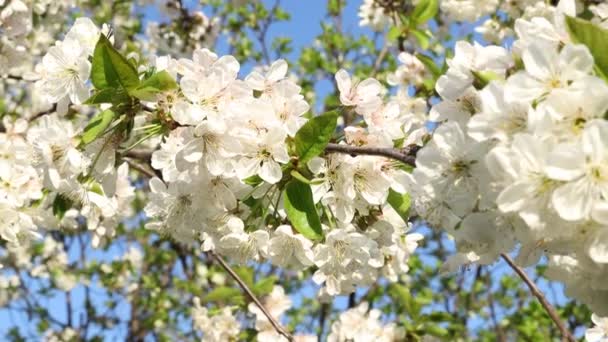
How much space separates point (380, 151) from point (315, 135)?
143 mm

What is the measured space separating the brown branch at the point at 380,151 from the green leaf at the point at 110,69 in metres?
0.45

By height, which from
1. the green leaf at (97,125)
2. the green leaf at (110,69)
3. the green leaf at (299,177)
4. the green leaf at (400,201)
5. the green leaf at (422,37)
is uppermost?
the green leaf at (110,69)

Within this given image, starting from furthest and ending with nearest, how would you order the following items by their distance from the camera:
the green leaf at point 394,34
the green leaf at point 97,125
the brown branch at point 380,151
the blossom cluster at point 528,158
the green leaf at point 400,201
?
1. the green leaf at point 394,34
2. the green leaf at point 400,201
3. the green leaf at point 97,125
4. the brown branch at point 380,151
5. the blossom cluster at point 528,158

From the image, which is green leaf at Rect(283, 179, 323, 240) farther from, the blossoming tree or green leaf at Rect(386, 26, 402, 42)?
green leaf at Rect(386, 26, 402, 42)

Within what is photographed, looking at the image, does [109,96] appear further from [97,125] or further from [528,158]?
[528,158]

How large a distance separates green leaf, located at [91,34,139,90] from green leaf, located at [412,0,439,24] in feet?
7.64

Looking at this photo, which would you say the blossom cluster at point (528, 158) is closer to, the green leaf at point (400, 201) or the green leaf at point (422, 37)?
the green leaf at point (400, 201)

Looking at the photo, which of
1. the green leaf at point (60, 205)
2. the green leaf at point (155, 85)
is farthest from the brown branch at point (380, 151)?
the green leaf at point (60, 205)

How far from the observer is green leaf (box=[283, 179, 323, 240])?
1.42m

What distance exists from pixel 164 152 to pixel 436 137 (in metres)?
0.70

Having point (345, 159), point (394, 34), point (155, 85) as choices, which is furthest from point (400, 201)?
point (394, 34)

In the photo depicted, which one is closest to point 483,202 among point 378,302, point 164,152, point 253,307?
point 164,152

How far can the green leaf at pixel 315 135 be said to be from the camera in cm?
135

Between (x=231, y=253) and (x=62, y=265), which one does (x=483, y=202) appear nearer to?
(x=231, y=253)
